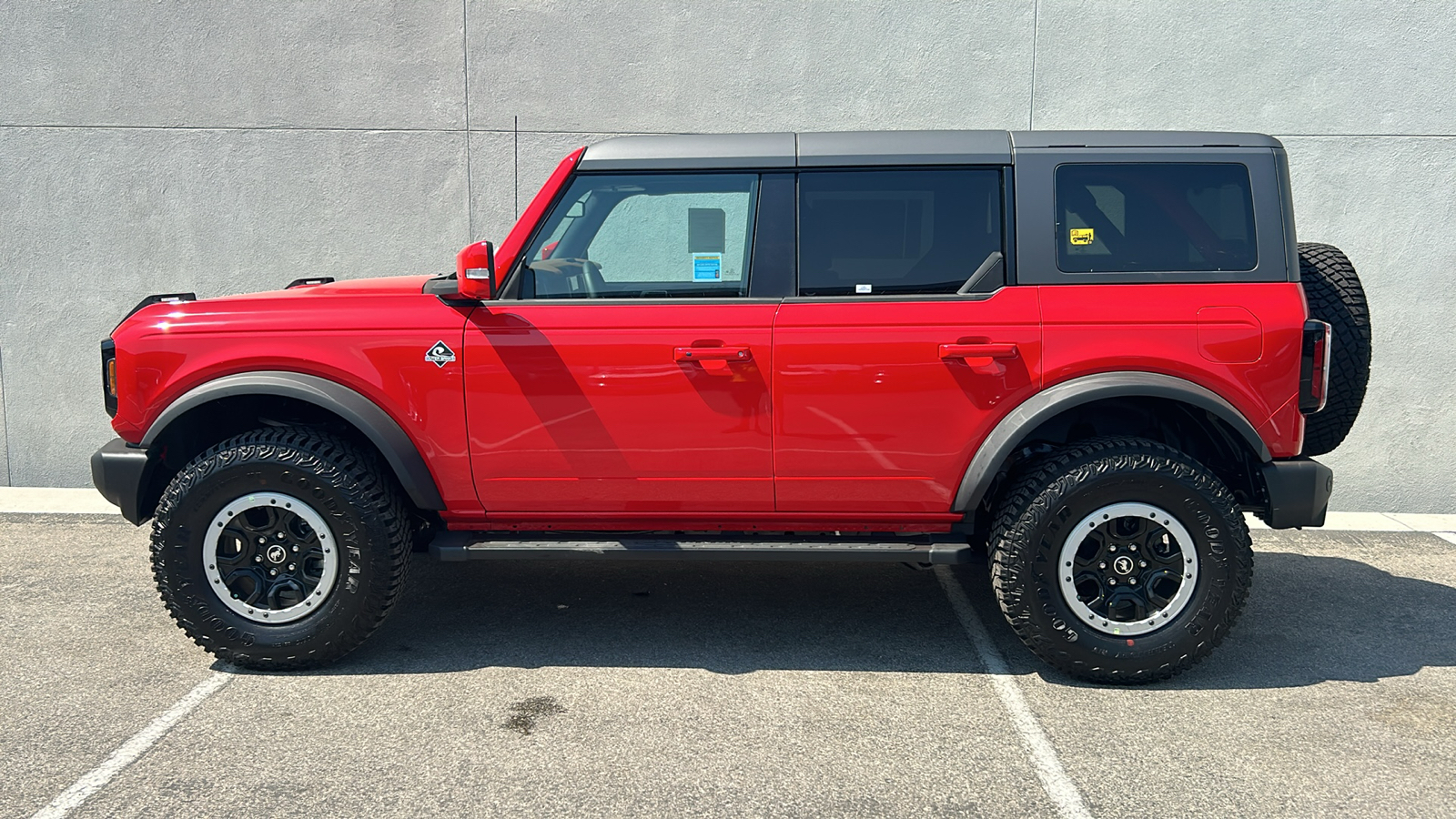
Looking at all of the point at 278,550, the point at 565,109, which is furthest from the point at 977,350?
the point at 565,109

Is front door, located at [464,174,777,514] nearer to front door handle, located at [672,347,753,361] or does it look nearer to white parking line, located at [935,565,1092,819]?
front door handle, located at [672,347,753,361]

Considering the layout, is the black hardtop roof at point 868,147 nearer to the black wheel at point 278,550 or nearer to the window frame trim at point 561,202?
the window frame trim at point 561,202

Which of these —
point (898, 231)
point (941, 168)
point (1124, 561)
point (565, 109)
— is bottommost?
point (1124, 561)

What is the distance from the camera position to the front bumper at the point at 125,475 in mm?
4176

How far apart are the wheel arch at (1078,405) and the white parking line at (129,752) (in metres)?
2.89

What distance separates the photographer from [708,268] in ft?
13.6

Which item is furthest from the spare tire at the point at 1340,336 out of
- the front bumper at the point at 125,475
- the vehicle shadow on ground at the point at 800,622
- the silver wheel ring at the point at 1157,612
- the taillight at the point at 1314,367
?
the front bumper at the point at 125,475

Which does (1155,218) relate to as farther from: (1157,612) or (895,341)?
(1157,612)

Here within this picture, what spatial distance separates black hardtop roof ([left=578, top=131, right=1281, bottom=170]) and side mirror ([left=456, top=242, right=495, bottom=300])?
53cm

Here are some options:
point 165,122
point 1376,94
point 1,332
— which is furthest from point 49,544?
point 1376,94

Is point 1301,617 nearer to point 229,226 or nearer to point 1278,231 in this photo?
point 1278,231

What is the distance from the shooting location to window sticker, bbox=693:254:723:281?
13.6 feet

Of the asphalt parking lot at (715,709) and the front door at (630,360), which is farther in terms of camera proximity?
the front door at (630,360)

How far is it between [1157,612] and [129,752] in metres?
3.56
